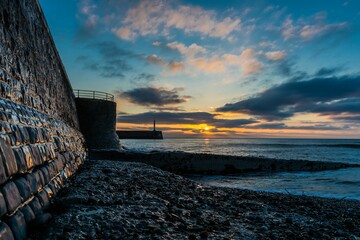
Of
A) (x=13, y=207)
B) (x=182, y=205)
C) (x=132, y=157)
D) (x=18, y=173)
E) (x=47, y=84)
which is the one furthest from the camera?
(x=132, y=157)

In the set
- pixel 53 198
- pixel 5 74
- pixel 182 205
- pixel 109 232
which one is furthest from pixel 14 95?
pixel 182 205

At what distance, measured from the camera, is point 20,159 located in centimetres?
346

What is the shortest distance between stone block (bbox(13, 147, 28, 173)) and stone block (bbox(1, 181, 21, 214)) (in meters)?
0.38

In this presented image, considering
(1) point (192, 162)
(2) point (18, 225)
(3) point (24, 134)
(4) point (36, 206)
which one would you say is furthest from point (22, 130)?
(1) point (192, 162)

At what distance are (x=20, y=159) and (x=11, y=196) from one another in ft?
2.27

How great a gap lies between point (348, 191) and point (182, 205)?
1134cm

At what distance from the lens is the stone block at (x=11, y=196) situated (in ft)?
9.08

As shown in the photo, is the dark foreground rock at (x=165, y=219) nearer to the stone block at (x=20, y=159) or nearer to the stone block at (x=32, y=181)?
the stone block at (x=32, y=181)

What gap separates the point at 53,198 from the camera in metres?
4.55

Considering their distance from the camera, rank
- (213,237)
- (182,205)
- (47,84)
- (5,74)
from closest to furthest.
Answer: (213,237)
(5,74)
(182,205)
(47,84)

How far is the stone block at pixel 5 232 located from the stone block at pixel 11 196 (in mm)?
244

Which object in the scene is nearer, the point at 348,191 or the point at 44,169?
the point at 44,169

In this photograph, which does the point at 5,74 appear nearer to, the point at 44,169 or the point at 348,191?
the point at 44,169

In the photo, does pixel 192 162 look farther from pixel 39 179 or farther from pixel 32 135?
pixel 39 179
